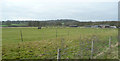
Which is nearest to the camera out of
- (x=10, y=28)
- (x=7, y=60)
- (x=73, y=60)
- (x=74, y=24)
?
(x=73, y=60)

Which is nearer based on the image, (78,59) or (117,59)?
(78,59)

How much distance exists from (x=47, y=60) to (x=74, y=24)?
68.1m

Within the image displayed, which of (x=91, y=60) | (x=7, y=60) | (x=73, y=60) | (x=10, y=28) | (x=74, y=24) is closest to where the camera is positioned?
(x=73, y=60)

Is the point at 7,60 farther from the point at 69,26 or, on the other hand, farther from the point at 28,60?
the point at 69,26

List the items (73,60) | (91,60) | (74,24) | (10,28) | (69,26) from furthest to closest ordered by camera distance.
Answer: (74,24)
(69,26)
(10,28)
(91,60)
(73,60)

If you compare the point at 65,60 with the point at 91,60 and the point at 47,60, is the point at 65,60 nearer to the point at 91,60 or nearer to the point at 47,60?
the point at 47,60

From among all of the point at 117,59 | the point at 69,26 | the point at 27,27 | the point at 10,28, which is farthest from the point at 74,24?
the point at 117,59

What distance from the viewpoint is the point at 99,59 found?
7348 mm

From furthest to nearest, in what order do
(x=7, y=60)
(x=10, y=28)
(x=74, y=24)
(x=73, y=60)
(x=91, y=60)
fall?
(x=74, y=24) → (x=10, y=28) → (x=7, y=60) → (x=91, y=60) → (x=73, y=60)

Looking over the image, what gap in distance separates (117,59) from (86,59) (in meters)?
2.07

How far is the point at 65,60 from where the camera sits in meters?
6.95

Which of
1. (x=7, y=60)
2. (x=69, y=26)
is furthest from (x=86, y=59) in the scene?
(x=69, y=26)

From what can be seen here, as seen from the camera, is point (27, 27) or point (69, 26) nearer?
point (27, 27)

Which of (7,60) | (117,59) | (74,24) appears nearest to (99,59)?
(117,59)
